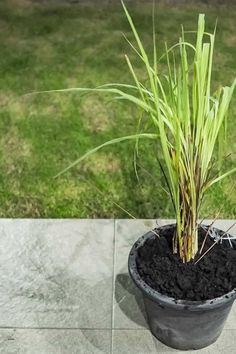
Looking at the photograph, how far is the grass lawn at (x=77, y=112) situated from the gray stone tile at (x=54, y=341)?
69 cm

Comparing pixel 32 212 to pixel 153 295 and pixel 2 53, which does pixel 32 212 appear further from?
pixel 2 53

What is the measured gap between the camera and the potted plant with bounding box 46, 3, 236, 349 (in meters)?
1.64

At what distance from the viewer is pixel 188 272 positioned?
1873 mm

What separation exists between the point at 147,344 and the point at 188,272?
1.18ft

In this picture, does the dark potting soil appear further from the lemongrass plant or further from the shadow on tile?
the shadow on tile

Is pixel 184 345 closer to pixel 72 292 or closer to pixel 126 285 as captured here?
pixel 126 285

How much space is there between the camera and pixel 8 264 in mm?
2430

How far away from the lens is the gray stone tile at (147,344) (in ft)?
6.66

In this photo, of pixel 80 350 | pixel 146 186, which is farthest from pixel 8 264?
pixel 146 186

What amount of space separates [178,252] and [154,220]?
0.70 m

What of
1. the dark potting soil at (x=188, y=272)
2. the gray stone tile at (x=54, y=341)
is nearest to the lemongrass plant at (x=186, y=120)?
the dark potting soil at (x=188, y=272)

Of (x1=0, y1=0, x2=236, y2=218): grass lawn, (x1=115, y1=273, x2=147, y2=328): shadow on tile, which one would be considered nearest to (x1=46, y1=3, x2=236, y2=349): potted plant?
(x1=115, y1=273, x2=147, y2=328): shadow on tile

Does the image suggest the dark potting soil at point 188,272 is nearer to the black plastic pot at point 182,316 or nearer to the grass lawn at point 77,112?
the black plastic pot at point 182,316

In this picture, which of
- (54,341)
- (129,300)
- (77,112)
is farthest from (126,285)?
(77,112)
